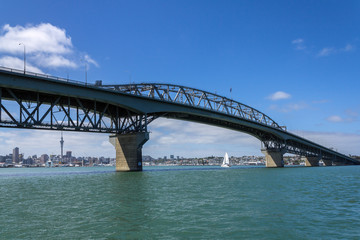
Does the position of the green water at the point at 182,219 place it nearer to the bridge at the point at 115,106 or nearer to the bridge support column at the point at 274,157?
the bridge at the point at 115,106

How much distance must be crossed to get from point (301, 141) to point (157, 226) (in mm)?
137784

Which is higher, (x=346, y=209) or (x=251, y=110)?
(x=251, y=110)

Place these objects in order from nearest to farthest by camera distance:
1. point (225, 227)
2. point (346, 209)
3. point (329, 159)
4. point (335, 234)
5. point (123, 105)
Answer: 1. point (335, 234)
2. point (225, 227)
3. point (346, 209)
4. point (123, 105)
5. point (329, 159)

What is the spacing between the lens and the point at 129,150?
70.9 meters

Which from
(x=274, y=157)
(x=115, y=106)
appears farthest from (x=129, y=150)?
(x=274, y=157)

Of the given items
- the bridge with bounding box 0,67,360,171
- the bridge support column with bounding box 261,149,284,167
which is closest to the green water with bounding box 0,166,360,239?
the bridge with bounding box 0,67,360,171

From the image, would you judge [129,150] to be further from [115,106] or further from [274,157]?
[274,157]

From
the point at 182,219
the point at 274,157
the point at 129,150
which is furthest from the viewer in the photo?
the point at 274,157

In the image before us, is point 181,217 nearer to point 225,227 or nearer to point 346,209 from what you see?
point 225,227

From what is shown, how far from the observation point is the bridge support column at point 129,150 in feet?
230

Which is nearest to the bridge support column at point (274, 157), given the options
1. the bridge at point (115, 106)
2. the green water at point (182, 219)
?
the bridge at point (115, 106)

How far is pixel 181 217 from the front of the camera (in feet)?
53.0

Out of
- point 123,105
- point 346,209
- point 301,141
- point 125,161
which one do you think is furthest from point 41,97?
point 301,141

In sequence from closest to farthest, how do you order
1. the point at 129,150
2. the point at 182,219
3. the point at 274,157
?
the point at 182,219 → the point at 129,150 → the point at 274,157
